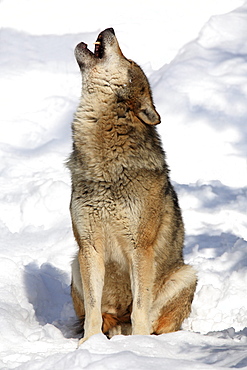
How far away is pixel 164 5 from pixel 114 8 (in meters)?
1.05

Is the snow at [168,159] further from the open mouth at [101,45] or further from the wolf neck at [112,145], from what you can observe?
the open mouth at [101,45]

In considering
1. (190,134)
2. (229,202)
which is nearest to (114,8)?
(190,134)

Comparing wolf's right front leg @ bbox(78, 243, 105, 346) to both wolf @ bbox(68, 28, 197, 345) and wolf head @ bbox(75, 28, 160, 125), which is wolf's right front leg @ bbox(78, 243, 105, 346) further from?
wolf head @ bbox(75, 28, 160, 125)

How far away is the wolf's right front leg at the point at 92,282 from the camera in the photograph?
497 cm

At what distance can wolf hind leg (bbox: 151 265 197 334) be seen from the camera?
5.36 metres

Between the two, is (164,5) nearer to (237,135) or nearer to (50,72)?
(50,72)

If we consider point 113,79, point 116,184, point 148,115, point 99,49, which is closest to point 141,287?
point 116,184

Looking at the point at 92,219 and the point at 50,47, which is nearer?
the point at 92,219

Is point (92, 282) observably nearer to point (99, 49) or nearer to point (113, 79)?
point (113, 79)

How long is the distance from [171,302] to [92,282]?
0.79 metres

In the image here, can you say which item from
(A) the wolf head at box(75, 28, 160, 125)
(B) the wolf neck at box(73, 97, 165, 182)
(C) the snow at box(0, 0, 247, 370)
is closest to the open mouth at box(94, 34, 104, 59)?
(A) the wolf head at box(75, 28, 160, 125)

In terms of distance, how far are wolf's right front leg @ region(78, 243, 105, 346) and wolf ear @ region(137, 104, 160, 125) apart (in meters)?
1.06

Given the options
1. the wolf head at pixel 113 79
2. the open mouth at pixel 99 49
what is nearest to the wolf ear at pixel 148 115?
the wolf head at pixel 113 79

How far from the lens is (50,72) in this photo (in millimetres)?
12156
